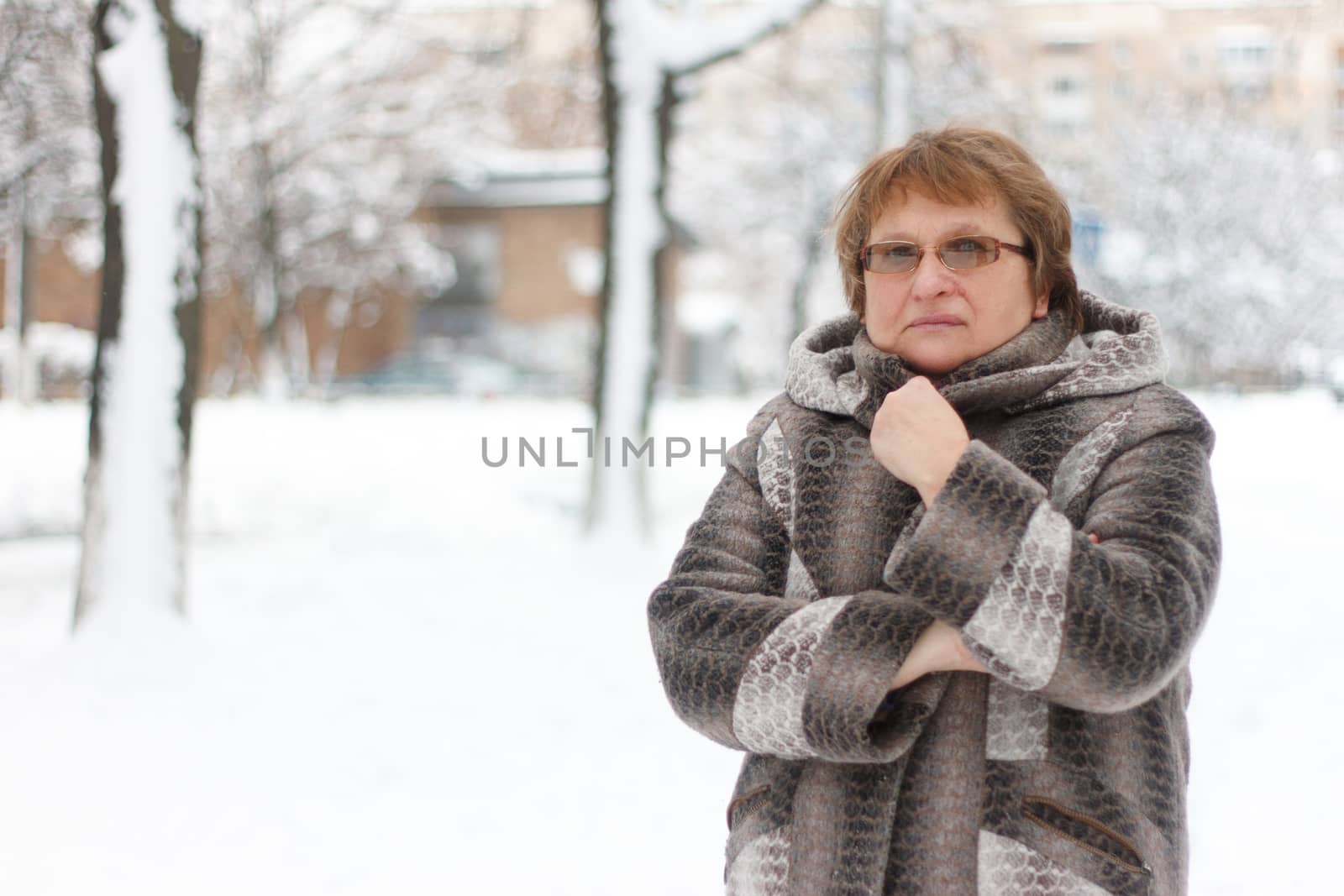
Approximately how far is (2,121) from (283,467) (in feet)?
13.9

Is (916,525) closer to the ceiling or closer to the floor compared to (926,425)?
closer to the floor

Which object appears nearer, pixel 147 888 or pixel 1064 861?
pixel 1064 861

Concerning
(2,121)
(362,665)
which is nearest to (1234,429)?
(362,665)

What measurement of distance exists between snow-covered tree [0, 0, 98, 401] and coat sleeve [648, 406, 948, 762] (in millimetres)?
7873

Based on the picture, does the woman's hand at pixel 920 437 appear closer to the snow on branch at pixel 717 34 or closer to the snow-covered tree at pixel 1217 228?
the snow on branch at pixel 717 34

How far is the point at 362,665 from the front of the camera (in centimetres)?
651

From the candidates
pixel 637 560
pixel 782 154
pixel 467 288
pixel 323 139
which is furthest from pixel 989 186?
pixel 467 288

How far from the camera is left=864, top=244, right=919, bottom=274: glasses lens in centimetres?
177

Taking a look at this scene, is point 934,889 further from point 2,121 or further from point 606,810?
point 2,121

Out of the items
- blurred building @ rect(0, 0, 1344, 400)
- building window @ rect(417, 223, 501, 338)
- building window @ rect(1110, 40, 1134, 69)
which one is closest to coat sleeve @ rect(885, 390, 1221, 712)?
blurred building @ rect(0, 0, 1344, 400)

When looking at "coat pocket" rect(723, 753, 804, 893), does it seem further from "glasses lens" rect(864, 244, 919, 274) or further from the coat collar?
"glasses lens" rect(864, 244, 919, 274)

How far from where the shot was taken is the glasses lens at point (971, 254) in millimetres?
1741

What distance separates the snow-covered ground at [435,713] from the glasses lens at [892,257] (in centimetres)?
273

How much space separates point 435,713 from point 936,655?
4.54 metres
